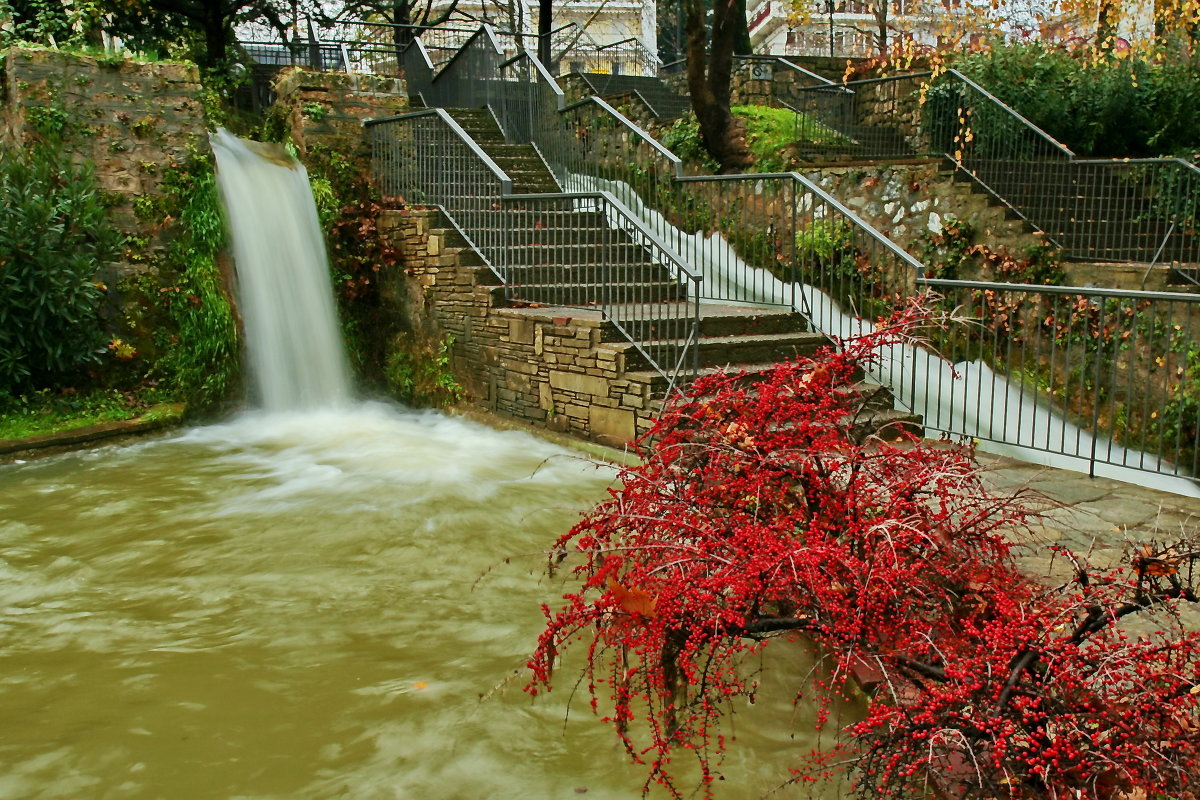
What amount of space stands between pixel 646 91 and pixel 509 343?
402 inches

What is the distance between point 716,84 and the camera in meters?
13.4

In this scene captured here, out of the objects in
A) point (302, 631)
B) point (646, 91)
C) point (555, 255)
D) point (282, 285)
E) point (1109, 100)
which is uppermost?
point (646, 91)

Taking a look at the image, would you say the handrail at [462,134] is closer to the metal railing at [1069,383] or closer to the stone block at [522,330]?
the stone block at [522,330]

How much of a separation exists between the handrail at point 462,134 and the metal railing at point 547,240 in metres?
0.02

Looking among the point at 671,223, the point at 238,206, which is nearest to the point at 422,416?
the point at 238,206

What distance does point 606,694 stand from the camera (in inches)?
161

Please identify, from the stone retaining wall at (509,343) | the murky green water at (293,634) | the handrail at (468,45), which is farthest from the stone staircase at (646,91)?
the murky green water at (293,634)

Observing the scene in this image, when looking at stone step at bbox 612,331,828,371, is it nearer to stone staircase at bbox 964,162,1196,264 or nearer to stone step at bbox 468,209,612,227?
stone step at bbox 468,209,612,227

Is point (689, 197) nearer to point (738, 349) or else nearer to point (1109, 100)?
point (738, 349)

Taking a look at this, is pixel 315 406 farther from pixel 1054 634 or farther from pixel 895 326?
pixel 1054 634

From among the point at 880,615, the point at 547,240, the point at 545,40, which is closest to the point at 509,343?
the point at 547,240

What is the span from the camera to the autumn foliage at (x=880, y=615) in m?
2.54

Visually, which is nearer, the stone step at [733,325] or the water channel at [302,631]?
the water channel at [302,631]

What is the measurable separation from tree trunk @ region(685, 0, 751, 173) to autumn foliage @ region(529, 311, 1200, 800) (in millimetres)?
10077
